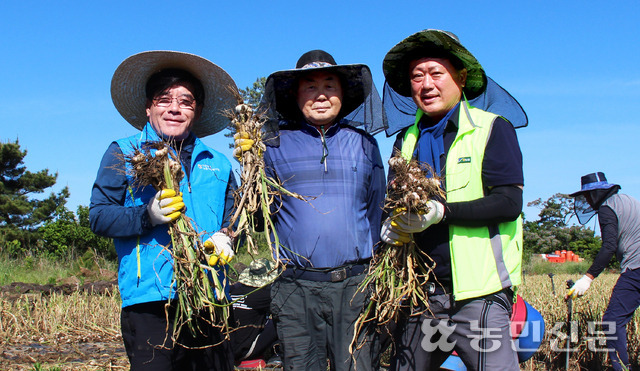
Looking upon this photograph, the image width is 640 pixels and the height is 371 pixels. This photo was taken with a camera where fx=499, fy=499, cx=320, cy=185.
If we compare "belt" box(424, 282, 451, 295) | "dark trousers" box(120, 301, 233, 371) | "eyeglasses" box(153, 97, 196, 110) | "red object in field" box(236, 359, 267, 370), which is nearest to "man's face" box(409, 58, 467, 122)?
"belt" box(424, 282, 451, 295)

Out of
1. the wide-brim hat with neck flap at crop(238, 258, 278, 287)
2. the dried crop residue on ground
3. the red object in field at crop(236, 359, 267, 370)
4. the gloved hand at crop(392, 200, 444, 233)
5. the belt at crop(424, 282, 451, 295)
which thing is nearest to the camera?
the gloved hand at crop(392, 200, 444, 233)

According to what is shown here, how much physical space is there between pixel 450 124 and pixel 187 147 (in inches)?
55.6

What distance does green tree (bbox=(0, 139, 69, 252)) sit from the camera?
22953mm

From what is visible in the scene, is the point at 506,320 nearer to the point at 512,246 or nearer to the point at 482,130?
the point at 512,246

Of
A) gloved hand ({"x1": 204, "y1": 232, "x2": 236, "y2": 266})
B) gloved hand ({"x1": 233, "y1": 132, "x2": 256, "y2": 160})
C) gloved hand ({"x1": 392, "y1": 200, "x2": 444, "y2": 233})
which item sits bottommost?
gloved hand ({"x1": 204, "y1": 232, "x2": 236, "y2": 266})

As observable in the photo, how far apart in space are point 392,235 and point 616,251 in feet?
12.7

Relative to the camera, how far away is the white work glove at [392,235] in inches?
97.1

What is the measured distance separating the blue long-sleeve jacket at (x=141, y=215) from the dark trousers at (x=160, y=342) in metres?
0.09

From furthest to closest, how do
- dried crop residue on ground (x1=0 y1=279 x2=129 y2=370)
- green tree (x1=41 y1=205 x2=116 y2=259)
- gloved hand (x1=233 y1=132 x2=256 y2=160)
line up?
green tree (x1=41 y1=205 x2=116 y2=259) → dried crop residue on ground (x1=0 y1=279 x2=129 y2=370) → gloved hand (x1=233 y1=132 x2=256 y2=160)

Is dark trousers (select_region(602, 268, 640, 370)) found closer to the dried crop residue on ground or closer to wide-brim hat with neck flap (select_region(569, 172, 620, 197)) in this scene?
wide-brim hat with neck flap (select_region(569, 172, 620, 197))

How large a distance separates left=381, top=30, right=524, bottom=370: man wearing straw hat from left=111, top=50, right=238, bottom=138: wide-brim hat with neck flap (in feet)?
3.42

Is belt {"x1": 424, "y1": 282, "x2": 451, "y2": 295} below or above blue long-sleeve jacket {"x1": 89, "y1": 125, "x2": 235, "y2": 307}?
below

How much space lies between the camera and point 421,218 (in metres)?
2.27

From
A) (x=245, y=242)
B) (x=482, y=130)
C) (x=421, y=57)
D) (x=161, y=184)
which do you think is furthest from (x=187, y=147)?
(x=482, y=130)
